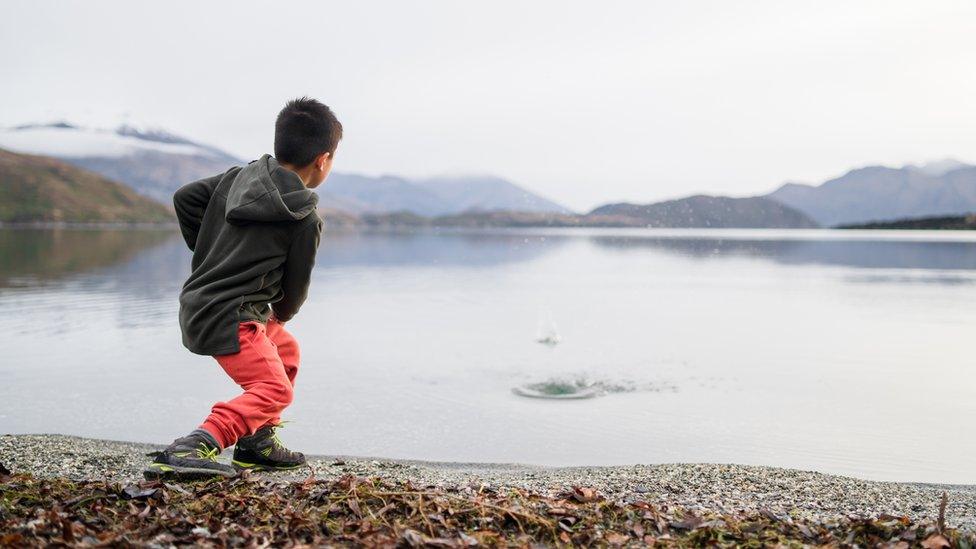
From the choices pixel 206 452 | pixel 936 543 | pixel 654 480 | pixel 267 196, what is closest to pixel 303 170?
pixel 267 196

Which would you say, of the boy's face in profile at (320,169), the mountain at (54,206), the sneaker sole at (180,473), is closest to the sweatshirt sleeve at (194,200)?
the boy's face in profile at (320,169)

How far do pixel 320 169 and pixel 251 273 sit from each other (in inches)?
33.2

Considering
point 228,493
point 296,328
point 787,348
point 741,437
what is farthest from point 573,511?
point 296,328

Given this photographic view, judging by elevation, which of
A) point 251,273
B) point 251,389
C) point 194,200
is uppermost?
point 194,200

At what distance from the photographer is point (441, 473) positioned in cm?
591

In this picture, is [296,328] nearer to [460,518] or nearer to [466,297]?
[466,297]

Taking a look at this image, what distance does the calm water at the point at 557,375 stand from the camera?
7.61 metres

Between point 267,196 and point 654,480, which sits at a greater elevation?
point 267,196

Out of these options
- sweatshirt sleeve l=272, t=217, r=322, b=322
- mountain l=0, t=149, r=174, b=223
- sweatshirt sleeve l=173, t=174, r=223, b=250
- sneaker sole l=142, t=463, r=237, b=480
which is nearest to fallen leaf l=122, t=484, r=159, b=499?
sneaker sole l=142, t=463, r=237, b=480

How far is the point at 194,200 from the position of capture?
505cm

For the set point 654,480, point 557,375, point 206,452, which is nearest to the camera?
point 206,452

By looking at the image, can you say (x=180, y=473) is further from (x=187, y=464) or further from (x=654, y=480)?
(x=654, y=480)

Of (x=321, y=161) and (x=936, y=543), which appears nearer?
(x=936, y=543)

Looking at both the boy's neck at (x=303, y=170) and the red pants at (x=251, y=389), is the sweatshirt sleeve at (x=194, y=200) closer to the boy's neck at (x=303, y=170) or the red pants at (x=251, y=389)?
the boy's neck at (x=303, y=170)
